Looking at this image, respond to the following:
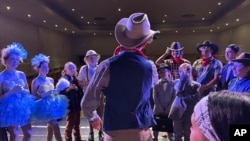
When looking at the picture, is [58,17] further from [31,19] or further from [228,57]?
[228,57]

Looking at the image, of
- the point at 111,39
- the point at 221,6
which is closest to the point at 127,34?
the point at 221,6

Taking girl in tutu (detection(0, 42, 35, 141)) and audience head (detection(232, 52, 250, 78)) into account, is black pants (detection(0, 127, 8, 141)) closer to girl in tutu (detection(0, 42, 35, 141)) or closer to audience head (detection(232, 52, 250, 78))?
girl in tutu (detection(0, 42, 35, 141))

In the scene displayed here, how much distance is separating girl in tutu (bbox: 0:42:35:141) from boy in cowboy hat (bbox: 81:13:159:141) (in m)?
1.59

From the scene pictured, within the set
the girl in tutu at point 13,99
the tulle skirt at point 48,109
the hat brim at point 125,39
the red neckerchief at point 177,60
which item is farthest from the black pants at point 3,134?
the red neckerchief at point 177,60

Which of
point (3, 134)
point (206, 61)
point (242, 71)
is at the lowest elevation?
point (3, 134)

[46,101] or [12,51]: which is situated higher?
[12,51]

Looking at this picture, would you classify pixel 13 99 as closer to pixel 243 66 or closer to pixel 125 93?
pixel 125 93

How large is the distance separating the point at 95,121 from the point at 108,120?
0.11 metres

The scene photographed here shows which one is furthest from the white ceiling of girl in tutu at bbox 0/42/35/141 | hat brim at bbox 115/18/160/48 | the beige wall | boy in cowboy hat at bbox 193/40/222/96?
hat brim at bbox 115/18/160/48

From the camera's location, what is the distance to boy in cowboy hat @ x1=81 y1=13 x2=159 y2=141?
1.88 m

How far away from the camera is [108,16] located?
1534cm

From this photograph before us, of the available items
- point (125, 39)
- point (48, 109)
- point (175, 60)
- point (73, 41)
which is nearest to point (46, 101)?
point (48, 109)

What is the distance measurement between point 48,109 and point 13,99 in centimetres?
48

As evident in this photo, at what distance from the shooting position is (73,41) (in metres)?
23.0
